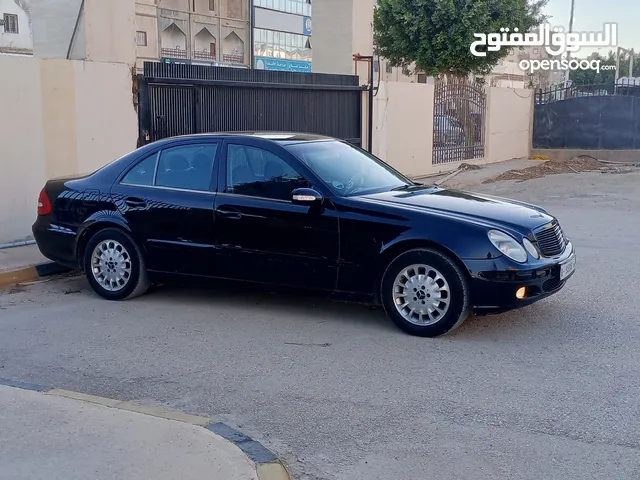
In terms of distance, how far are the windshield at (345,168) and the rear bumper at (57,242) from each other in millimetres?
2521

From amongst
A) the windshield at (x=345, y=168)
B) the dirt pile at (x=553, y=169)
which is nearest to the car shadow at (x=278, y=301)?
the windshield at (x=345, y=168)

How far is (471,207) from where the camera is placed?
6.96 m

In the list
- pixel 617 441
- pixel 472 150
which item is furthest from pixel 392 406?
pixel 472 150

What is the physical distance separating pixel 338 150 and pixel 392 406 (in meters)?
3.34

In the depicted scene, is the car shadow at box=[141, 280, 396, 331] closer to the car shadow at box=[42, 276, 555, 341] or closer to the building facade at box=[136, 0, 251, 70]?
the car shadow at box=[42, 276, 555, 341]

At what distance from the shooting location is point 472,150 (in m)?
22.8

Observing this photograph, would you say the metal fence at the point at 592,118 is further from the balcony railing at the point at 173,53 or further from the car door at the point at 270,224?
the balcony railing at the point at 173,53

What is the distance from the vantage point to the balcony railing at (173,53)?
61125 mm

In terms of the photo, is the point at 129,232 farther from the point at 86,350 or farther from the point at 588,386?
the point at 588,386

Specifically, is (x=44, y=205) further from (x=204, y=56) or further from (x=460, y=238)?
(x=204, y=56)

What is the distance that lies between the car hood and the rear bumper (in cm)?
311

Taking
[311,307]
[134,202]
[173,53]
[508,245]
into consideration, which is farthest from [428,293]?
[173,53]

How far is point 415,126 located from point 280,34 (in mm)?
54227

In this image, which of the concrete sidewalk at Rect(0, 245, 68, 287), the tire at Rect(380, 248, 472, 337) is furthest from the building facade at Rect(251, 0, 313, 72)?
the tire at Rect(380, 248, 472, 337)
